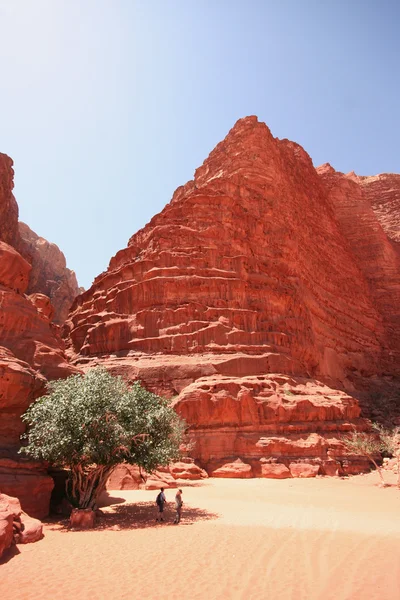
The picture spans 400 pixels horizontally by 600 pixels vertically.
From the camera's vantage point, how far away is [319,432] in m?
30.8

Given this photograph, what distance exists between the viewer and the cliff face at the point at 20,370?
16.0m

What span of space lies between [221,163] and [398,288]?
35229 mm

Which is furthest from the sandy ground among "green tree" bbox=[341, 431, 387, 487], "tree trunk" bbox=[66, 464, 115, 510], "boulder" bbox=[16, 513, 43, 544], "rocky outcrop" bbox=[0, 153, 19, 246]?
"rocky outcrop" bbox=[0, 153, 19, 246]

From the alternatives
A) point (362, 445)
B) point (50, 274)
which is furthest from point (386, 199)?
point (362, 445)

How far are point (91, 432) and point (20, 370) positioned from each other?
3.80m

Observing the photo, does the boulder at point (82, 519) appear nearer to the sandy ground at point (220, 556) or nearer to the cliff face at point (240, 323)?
the sandy ground at point (220, 556)

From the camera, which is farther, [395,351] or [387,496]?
[395,351]

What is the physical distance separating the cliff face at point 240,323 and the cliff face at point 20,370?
1228cm

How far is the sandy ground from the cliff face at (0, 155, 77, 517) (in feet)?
5.67

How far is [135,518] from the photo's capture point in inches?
664

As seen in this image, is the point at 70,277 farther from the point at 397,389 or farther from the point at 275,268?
the point at 397,389

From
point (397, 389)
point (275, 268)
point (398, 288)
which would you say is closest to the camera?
point (275, 268)

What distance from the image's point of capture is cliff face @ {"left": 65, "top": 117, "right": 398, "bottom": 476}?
29.9 meters

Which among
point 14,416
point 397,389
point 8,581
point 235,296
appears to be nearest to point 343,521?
point 8,581
